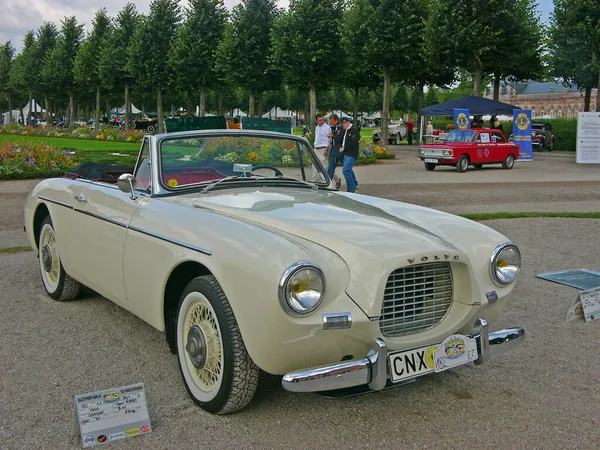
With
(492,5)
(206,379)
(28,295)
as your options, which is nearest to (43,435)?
(206,379)

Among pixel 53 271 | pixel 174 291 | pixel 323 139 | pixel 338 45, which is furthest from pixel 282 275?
pixel 338 45

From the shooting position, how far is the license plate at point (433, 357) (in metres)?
3.17

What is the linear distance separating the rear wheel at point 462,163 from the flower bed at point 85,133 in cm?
2017

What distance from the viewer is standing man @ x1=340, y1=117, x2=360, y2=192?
45.5ft

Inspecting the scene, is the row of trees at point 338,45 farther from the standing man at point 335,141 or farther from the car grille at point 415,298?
the car grille at point 415,298

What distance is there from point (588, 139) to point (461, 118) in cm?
506

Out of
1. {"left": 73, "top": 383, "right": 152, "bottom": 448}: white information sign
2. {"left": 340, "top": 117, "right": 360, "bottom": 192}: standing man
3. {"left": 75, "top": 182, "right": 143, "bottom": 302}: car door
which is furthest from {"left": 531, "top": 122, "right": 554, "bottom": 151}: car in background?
{"left": 73, "top": 383, "right": 152, "bottom": 448}: white information sign

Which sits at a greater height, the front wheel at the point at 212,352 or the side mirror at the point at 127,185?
the side mirror at the point at 127,185

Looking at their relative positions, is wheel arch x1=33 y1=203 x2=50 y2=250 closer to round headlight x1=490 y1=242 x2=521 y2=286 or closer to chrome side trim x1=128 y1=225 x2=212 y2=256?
chrome side trim x1=128 y1=225 x2=212 y2=256

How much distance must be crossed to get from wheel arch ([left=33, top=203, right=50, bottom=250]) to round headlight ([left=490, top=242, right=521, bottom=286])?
163 inches

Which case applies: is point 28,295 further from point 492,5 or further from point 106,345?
point 492,5

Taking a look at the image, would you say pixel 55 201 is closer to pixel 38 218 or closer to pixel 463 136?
pixel 38 218

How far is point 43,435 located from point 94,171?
308 cm

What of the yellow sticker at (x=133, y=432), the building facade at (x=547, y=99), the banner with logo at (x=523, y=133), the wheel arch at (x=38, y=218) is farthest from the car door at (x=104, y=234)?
the building facade at (x=547, y=99)
